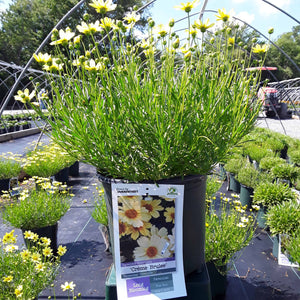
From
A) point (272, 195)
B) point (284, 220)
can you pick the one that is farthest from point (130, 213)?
point (272, 195)

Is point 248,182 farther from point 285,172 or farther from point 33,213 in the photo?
point 33,213

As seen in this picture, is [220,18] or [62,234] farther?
[62,234]

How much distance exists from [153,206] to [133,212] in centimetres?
8

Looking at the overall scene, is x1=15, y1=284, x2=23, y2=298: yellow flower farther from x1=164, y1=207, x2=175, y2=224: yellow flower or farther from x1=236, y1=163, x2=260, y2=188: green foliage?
x1=236, y1=163, x2=260, y2=188: green foliage

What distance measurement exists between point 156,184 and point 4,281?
985mm

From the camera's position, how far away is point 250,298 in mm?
1659

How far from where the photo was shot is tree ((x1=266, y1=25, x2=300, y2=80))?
33719 mm

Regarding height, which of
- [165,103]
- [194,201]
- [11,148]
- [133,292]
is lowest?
[11,148]

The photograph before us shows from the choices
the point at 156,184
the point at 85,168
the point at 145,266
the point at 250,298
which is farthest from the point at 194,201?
the point at 85,168

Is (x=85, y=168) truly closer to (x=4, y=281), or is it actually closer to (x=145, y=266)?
(x=4, y=281)

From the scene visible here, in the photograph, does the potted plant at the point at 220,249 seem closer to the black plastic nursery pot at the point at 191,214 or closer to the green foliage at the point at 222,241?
the green foliage at the point at 222,241

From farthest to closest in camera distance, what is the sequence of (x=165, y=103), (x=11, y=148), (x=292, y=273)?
(x=11, y=148) → (x=292, y=273) → (x=165, y=103)

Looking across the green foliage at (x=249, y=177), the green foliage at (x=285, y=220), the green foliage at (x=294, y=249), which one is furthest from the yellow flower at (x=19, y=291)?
the green foliage at (x=249, y=177)

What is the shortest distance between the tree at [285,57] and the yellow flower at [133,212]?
3337 centimetres
